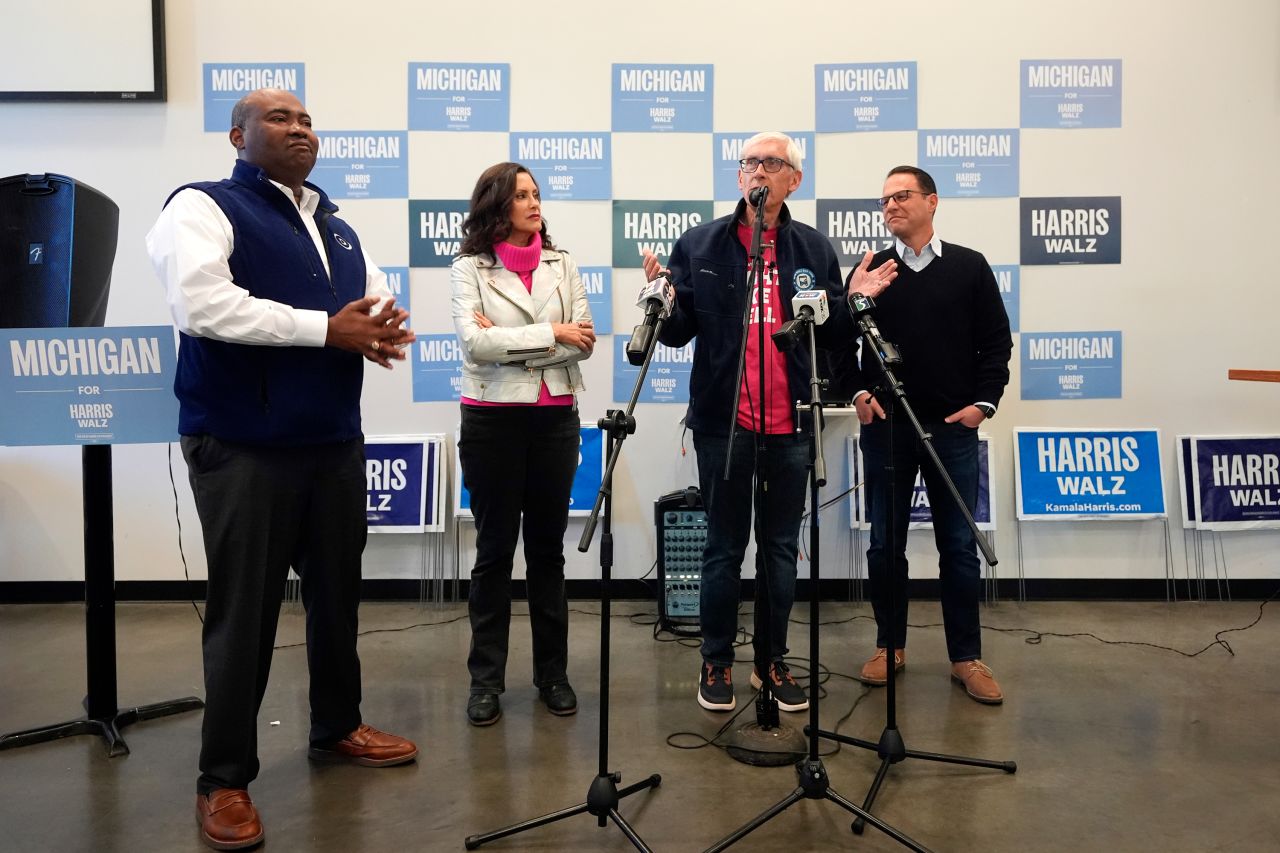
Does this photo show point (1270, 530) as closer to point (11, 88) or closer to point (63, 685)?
point (63, 685)

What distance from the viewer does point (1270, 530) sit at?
4.52 m

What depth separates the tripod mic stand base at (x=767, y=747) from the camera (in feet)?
8.60

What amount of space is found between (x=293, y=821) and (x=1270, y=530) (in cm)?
447

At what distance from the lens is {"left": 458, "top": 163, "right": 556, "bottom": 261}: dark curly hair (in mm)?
3000

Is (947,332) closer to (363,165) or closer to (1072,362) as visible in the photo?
(1072,362)

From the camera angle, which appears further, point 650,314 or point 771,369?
point 771,369

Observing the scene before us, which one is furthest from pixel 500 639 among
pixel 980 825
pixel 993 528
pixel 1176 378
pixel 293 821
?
pixel 1176 378

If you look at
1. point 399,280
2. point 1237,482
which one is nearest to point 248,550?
point 399,280

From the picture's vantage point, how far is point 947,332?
3.19 m

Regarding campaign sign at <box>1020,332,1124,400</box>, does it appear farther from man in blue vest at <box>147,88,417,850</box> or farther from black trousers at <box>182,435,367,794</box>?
black trousers at <box>182,435,367,794</box>

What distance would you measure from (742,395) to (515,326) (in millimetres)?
752

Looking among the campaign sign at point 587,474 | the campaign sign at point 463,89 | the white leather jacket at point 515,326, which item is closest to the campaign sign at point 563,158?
the campaign sign at point 463,89

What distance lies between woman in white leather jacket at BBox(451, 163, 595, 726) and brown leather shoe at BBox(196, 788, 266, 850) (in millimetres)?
825

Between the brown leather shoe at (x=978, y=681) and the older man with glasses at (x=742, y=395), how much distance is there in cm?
59
